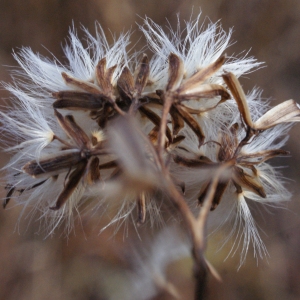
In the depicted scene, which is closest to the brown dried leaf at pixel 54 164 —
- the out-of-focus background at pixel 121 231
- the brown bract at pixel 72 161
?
the brown bract at pixel 72 161

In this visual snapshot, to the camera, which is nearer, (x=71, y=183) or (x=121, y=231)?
(x=71, y=183)

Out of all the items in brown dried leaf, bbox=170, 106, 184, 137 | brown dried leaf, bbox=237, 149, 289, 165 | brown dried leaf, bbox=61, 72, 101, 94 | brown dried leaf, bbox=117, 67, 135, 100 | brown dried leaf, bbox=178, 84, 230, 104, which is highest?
brown dried leaf, bbox=61, 72, 101, 94

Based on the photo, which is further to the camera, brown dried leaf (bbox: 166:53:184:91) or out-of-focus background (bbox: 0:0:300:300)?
out-of-focus background (bbox: 0:0:300:300)

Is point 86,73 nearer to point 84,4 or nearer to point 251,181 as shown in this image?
point 251,181

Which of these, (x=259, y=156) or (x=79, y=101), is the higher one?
(x=79, y=101)

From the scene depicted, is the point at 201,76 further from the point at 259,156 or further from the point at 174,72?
the point at 259,156

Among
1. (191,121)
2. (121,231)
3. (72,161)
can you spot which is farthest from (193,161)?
(121,231)

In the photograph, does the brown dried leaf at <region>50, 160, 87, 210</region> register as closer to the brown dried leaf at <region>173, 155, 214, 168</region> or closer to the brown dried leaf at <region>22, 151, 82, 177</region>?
the brown dried leaf at <region>22, 151, 82, 177</region>

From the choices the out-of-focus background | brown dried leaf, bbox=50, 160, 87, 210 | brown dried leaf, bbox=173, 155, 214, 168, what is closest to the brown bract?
brown dried leaf, bbox=50, 160, 87, 210

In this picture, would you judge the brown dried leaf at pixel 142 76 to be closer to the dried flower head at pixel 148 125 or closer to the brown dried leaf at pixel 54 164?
the dried flower head at pixel 148 125
